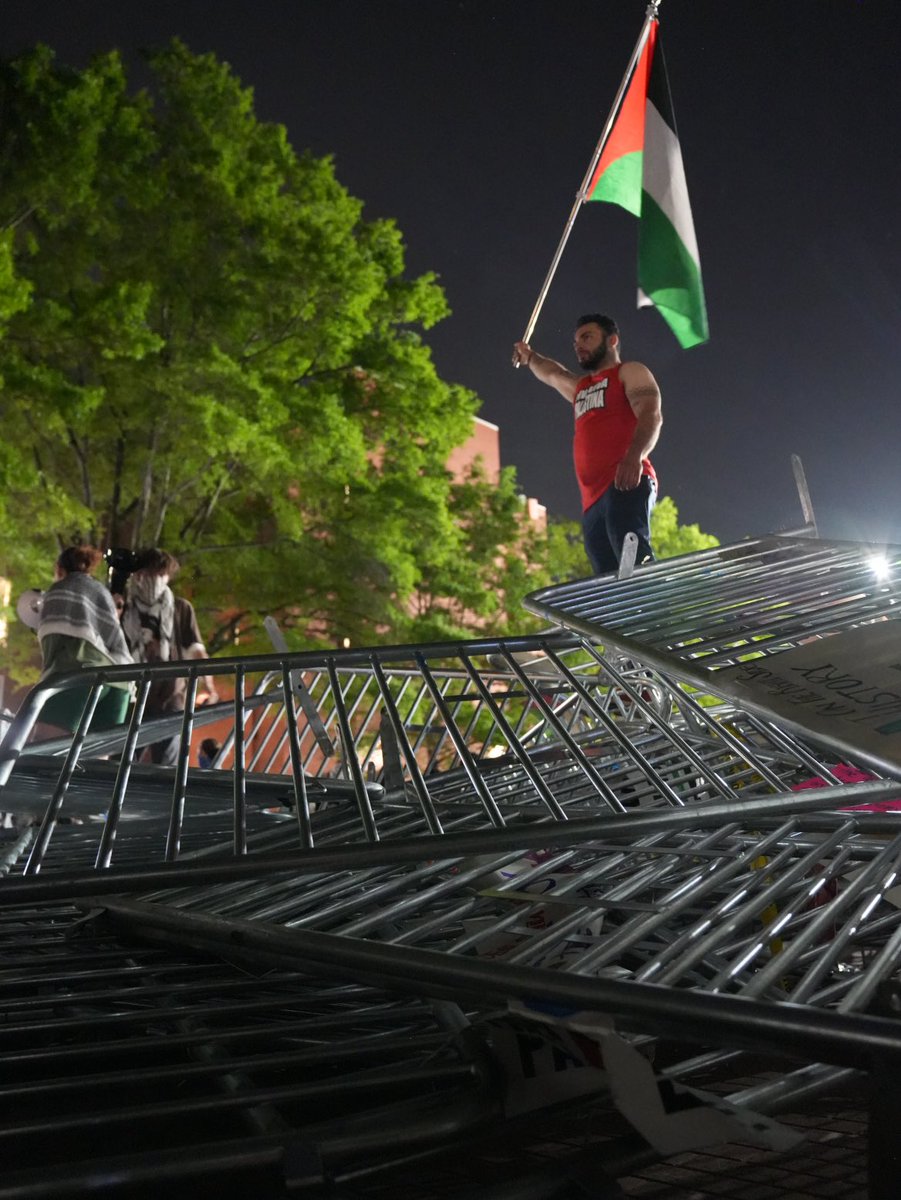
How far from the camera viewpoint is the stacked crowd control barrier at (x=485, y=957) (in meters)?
1.05

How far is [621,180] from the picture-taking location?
26.8 feet

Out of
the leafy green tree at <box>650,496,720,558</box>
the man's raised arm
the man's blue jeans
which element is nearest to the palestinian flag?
the man's raised arm

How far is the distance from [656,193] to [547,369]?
55.0 inches

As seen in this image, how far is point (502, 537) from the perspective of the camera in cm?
2023

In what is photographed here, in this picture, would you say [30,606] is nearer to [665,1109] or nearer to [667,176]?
[667,176]

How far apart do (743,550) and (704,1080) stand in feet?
6.62

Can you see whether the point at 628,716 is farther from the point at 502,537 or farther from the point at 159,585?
the point at 502,537

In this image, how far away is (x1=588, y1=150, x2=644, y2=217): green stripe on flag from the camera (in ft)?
26.7

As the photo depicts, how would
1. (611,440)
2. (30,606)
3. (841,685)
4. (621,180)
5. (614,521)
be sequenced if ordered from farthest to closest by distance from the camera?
(621,180) < (30,606) < (611,440) < (614,521) < (841,685)

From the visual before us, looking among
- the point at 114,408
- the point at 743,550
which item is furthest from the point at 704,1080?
the point at 114,408

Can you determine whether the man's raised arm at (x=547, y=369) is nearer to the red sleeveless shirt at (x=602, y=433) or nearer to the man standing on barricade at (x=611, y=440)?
the man standing on barricade at (x=611, y=440)

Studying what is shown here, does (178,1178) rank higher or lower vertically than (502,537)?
lower

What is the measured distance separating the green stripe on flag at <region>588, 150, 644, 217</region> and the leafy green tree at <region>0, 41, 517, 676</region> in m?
6.59

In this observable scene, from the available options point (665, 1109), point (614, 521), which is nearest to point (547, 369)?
point (614, 521)
